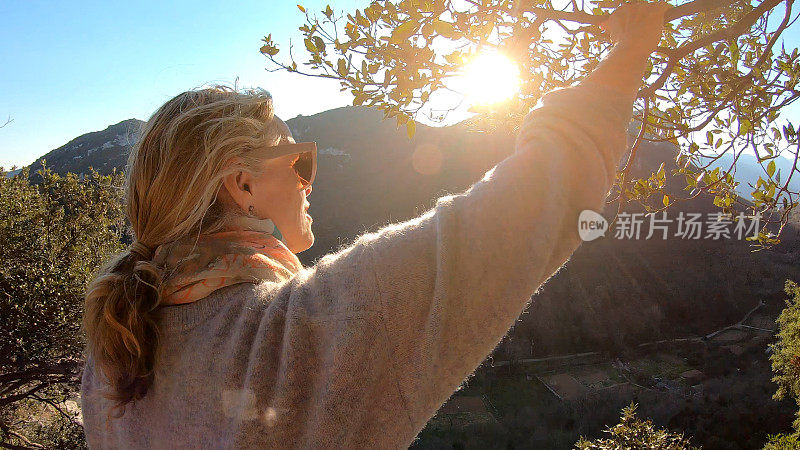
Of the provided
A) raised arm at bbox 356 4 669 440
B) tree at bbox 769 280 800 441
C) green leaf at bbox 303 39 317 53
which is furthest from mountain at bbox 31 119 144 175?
tree at bbox 769 280 800 441

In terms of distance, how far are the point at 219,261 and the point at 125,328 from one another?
0.22 meters

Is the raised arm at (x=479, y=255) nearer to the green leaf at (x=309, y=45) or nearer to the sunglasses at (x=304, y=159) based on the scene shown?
the sunglasses at (x=304, y=159)

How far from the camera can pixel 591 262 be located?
3891 cm

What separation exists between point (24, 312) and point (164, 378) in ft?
25.1

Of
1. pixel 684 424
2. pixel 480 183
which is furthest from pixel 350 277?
pixel 684 424

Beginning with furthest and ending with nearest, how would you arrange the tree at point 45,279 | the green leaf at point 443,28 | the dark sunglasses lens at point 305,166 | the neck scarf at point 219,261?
the tree at point 45,279, the green leaf at point 443,28, the dark sunglasses lens at point 305,166, the neck scarf at point 219,261

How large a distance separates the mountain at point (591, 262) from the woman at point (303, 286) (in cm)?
2861

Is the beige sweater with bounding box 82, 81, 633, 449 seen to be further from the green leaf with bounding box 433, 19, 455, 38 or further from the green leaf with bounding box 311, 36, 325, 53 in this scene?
the green leaf with bounding box 311, 36, 325, 53

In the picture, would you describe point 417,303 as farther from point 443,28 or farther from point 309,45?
point 309,45

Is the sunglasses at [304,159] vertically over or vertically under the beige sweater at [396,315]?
over

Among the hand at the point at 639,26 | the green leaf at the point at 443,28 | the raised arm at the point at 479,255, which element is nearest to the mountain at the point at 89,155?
the green leaf at the point at 443,28

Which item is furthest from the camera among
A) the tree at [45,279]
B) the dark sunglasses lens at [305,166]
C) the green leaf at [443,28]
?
the tree at [45,279]

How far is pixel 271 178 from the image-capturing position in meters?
1.20

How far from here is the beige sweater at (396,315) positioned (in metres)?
0.75
